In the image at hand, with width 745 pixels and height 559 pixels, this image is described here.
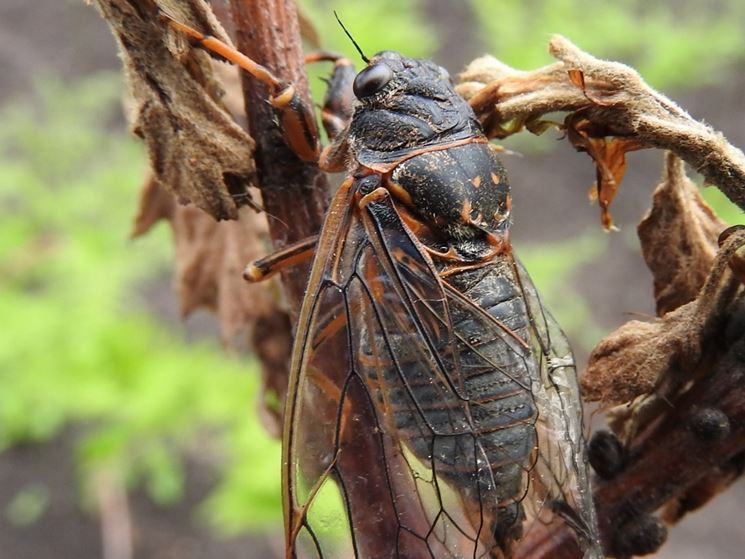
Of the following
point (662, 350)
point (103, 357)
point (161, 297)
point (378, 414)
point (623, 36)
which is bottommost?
point (662, 350)

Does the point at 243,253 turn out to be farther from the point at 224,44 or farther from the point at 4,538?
the point at 4,538

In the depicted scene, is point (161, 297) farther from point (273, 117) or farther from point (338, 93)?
point (273, 117)

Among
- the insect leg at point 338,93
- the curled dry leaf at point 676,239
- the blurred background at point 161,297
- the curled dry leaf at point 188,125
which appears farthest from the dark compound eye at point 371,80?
the blurred background at point 161,297

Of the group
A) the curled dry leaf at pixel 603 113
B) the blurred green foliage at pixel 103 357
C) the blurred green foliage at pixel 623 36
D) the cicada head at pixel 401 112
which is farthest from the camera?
the blurred green foliage at pixel 623 36

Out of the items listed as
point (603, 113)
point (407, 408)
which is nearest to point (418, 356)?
point (407, 408)

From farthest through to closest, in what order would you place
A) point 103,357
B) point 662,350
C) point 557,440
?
point 103,357 < point 557,440 < point 662,350

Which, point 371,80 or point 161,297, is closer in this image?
point 371,80

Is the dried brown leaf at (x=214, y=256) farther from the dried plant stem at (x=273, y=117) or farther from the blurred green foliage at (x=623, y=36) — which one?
the blurred green foliage at (x=623, y=36)
